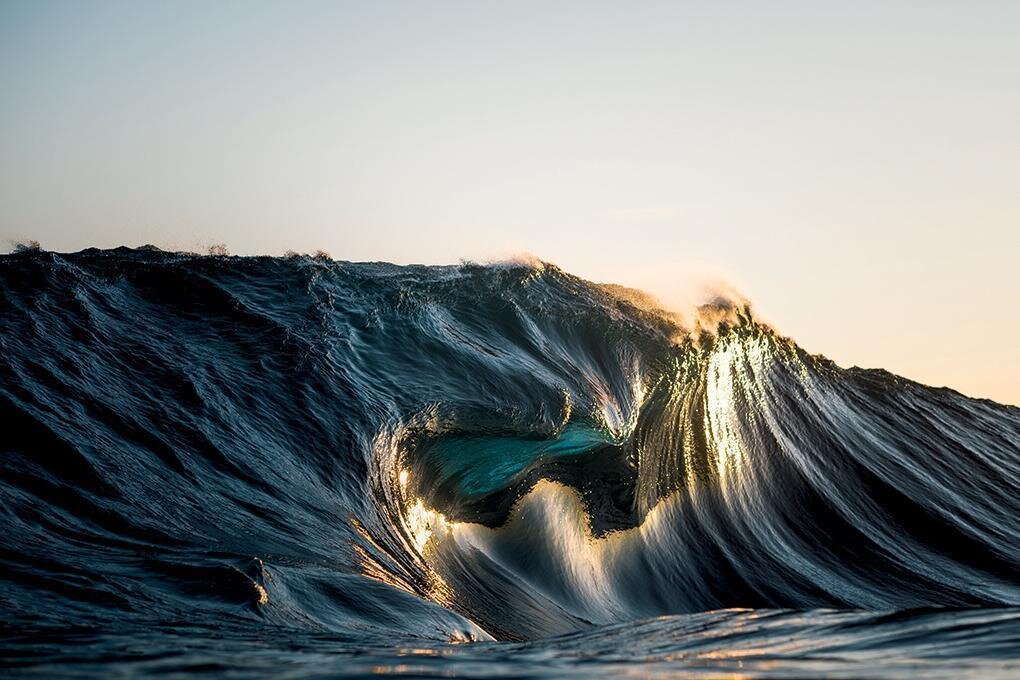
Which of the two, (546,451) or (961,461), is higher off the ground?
(961,461)

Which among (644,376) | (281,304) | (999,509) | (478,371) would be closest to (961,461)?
(999,509)

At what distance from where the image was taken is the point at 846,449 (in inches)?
363

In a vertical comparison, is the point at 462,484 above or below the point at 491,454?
below

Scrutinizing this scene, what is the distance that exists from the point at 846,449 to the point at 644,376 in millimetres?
1943

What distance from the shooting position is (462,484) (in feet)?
22.2

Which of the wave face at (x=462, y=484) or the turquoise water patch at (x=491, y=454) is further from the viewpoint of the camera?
the turquoise water patch at (x=491, y=454)

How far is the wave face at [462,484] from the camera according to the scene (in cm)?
305

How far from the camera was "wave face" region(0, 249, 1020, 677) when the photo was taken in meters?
3.05

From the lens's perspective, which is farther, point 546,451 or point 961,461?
point 961,461

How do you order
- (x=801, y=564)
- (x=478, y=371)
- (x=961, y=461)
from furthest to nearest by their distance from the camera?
(x=961, y=461), (x=478, y=371), (x=801, y=564)

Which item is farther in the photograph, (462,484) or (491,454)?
(491,454)

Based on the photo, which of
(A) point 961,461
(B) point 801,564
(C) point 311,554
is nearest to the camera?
(C) point 311,554

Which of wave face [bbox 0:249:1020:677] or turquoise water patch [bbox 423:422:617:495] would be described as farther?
turquoise water patch [bbox 423:422:617:495]

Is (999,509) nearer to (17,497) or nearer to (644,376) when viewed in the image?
(644,376)
